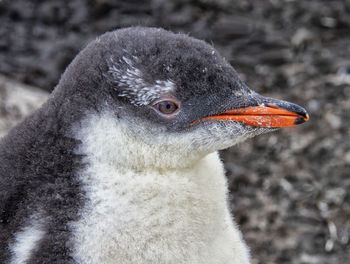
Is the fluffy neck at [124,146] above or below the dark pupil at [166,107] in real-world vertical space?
below

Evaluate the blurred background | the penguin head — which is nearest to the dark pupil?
the penguin head

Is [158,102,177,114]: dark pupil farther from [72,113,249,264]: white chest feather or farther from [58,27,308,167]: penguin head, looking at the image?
[72,113,249,264]: white chest feather

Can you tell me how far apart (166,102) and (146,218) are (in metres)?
0.40

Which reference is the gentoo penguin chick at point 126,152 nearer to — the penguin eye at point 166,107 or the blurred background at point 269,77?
the penguin eye at point 166,107

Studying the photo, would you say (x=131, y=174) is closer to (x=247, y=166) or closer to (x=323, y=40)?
(x=247, y=166)

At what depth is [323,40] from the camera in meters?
4.21

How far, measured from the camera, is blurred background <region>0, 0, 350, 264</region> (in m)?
3.81

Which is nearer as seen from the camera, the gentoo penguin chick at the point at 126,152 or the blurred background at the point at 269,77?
the gentoo penguin chick at the point at 126,152

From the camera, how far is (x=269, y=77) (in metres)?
4.17

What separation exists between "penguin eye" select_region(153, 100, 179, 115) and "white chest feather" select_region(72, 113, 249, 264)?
8.2 inches

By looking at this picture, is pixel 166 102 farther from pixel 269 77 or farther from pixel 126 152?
pixel 269 77

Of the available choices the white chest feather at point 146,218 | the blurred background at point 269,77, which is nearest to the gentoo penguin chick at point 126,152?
the white chest feather at point 146,218

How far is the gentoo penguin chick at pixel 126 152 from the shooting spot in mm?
1723

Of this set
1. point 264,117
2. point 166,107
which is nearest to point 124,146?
point 166,107
